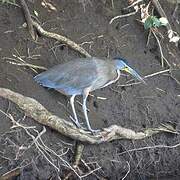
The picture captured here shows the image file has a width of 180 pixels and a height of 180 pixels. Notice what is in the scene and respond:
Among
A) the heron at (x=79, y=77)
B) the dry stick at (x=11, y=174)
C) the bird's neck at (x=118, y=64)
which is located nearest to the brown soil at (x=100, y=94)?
the dry stick at (x=11, y=174)

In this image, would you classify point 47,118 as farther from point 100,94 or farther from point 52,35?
point 52,35

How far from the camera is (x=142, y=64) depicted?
18.6 ft

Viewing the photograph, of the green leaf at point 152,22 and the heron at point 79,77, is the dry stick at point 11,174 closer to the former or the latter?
the heron at point 79,77

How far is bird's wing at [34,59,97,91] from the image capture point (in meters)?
4.48

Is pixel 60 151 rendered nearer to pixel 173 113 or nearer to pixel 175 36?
pixel 173 113

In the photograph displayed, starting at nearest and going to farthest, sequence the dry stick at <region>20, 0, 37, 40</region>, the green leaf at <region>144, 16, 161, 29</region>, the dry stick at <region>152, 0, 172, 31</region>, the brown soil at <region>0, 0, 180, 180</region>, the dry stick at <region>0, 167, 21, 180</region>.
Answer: the dry stick at <region>0, 167, 21, 180</region>
the brown soil at <region>0, 0, 180, 180</region>
the dry stick at <region>20, 0, 37, 40</region>
the green leaf at <region>144, 16, 161, 29</region>
the dry stick at <region>152, 0, 172, 31</region>

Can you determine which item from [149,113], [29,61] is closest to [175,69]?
[149,113]

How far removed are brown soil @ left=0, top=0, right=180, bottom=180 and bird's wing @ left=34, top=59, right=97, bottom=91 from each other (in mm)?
216

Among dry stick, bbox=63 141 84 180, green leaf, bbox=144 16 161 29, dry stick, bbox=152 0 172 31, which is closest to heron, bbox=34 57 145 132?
dry stick, bbox=63 141 84 180

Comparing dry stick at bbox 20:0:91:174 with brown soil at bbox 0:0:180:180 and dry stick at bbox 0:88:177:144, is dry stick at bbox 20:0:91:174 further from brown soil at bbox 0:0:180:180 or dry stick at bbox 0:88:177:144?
dry stick at bbox 0:88:177:144

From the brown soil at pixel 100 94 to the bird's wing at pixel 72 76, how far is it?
22cm

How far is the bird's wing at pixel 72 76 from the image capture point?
4.48 m

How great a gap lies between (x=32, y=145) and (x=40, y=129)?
174 millimetres

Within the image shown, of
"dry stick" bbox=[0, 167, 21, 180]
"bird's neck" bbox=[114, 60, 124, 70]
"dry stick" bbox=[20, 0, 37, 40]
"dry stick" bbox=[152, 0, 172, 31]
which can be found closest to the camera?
"dry stick" bbox=[0, 167, 21, 180]
